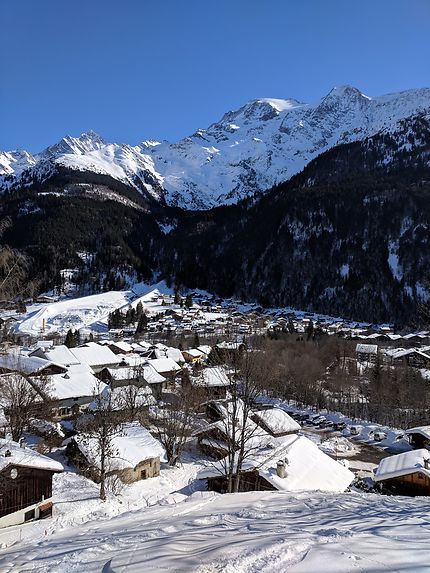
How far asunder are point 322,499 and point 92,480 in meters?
16.5

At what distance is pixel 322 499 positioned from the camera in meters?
11.3

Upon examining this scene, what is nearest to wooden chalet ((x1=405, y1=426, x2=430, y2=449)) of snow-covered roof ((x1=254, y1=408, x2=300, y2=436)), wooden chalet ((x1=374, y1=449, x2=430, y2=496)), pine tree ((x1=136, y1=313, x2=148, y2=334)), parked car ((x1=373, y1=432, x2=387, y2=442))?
parked car ((x1=373, y1=432, x2=387, y2=442))

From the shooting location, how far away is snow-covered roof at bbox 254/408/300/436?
117 ft

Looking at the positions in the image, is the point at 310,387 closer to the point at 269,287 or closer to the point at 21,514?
the point at 21,514

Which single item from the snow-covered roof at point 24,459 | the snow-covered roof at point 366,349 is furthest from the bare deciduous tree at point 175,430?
the snow-covered roof at point 366,349

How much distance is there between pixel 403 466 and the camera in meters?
24.0

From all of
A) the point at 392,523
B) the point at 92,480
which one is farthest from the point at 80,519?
the point at 392,523

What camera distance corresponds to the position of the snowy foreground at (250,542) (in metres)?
4.76

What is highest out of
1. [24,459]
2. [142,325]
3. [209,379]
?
[142,325]

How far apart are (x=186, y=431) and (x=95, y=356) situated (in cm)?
3412

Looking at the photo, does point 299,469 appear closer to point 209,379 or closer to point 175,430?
point 175,430

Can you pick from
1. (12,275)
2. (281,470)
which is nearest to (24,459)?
(281,470)

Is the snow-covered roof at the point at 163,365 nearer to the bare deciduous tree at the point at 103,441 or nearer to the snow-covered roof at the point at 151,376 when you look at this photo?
the snow-covered roof at the point at 151,376

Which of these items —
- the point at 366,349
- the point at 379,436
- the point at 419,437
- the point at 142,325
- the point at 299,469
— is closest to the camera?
the point at 299,469
